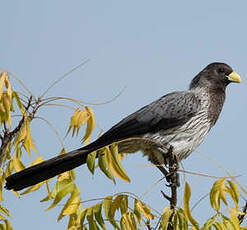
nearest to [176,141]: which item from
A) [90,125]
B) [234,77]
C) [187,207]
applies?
[234,77]

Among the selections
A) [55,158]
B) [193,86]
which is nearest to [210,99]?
[193,86]

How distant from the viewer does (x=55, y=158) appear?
443cm

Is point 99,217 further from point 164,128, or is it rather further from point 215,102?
point 215,102

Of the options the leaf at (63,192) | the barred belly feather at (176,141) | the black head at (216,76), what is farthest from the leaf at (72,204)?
the black head at (216,76)

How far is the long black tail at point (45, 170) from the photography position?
3.96 meters

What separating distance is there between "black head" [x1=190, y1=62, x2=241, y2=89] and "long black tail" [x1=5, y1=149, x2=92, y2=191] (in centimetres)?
247

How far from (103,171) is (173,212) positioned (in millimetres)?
571

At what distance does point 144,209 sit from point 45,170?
155 centimetres

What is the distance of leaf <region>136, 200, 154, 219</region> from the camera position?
2977mm

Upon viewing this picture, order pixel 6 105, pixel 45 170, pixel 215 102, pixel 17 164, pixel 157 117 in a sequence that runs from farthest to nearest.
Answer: pixel 215 102
pixel 157 117
pixel 45 170
pixel 17 164
pixel 6 105

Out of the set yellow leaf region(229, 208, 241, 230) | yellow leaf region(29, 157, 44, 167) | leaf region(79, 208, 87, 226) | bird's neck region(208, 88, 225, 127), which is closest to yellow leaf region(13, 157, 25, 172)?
yellow leaf region(29, 157, 44, 167)

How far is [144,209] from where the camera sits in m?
3.02

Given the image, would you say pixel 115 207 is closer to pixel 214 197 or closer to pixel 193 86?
pixel 214 197

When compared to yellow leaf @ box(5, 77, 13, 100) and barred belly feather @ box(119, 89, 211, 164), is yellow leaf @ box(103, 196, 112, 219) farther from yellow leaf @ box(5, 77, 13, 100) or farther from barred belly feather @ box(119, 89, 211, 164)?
barred belly feather @ box(119, 89, 211, 164)
